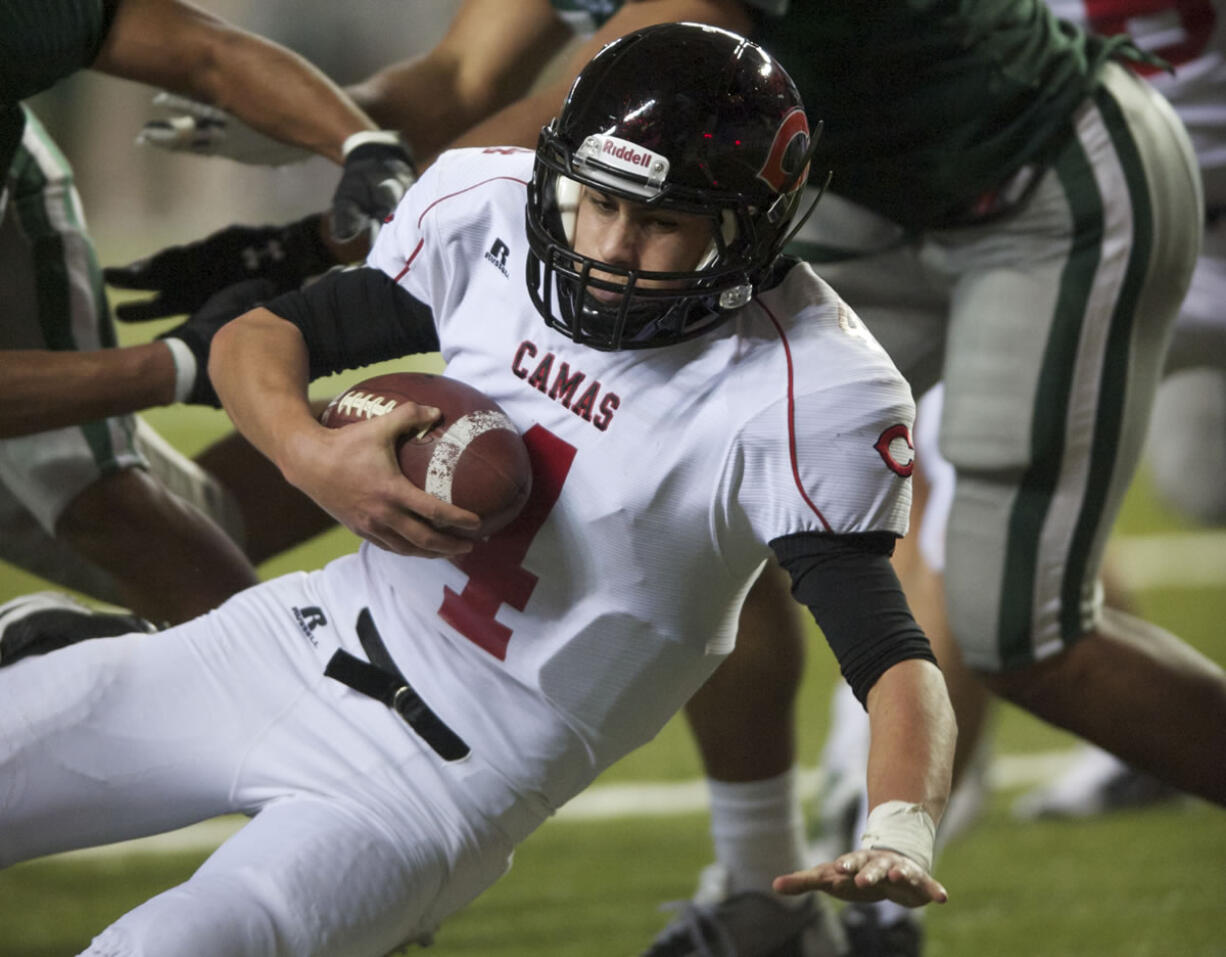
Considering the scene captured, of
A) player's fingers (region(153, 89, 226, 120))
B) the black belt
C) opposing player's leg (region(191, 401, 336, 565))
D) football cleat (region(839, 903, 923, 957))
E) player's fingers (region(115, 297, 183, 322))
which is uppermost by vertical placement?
player's fingers (region(153, 89, 226, 120))

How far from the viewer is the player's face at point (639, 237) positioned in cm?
143

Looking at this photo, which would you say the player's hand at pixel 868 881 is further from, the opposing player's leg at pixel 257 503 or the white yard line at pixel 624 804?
the white yard line at pixel 624 804

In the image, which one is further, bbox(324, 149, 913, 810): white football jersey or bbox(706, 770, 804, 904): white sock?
bbox(706, 770, 804, 904): white sock

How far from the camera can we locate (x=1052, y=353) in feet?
6.72

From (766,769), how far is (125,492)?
3.19 feet

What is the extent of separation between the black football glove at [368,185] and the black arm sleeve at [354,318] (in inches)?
7.7

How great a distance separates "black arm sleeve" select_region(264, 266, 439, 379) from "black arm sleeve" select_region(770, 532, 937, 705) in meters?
0.50

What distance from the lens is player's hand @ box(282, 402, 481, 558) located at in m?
1.39

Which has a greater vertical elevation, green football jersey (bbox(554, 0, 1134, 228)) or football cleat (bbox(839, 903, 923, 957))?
green football jersey (bbox(554, 0, 1134, 228))

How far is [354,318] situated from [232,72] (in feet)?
1.63

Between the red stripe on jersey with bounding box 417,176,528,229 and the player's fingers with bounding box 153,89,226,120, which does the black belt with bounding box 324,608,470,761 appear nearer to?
the red stripe on jersey with bounding box 417,176,528,229

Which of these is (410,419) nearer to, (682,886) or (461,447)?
(461,447)

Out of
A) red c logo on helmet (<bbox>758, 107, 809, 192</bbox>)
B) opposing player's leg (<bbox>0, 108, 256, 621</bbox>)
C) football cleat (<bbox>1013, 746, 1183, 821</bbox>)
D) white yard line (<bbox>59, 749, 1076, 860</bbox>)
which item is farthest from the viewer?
football cleat (<bbox>1013, 746, 1183, 821</bbox>)

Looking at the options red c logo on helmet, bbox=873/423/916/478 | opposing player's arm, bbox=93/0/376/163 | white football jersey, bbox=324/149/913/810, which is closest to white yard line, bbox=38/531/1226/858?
white football jersey, bbox=324/149/913/810
